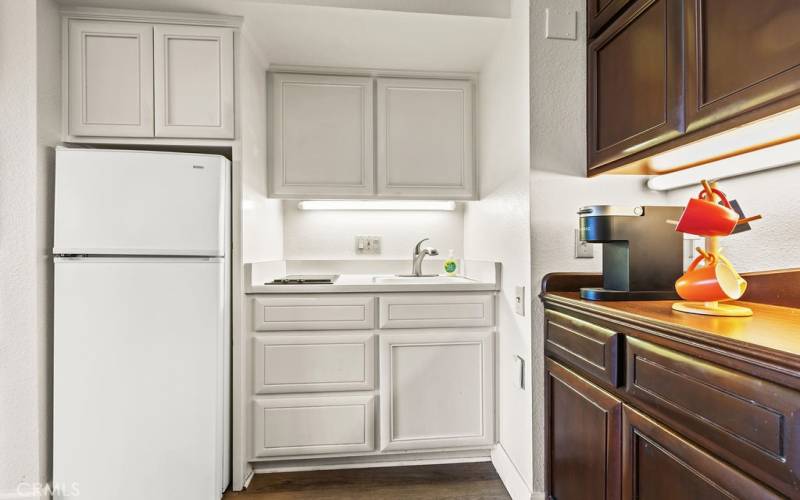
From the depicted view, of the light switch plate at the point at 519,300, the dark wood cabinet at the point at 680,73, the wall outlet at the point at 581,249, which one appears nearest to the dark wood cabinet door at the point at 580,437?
the light switch plate at the point at 519,300

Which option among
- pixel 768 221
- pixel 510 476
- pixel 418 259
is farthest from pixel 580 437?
pixel 418 259

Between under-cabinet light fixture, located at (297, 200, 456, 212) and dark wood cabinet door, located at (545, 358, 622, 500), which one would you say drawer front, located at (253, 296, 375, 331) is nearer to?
under-cabinet light fixture, located at (297, 200, 456, 212)

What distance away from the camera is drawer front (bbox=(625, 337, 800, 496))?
0.64 m

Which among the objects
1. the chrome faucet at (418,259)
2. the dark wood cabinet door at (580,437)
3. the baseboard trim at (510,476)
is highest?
the chrome faucet at (418,259)

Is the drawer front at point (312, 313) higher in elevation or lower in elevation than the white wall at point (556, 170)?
lower

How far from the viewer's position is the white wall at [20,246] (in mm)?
1598

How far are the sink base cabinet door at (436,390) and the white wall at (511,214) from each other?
0.31 ft

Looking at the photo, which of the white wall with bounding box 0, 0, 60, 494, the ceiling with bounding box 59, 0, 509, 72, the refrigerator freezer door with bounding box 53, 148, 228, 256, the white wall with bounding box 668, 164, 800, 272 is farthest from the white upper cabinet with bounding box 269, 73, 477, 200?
the white wall with bounding box 668, 164, 800, 272

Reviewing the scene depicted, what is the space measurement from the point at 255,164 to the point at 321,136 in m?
0.45

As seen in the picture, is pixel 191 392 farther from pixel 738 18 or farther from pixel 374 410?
pixel 738 18

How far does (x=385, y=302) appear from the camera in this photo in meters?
1.95

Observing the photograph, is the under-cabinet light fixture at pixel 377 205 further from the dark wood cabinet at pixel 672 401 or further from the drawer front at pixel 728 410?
the drawer front at pixel 728 410

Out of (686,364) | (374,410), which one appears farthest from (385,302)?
(686,364)

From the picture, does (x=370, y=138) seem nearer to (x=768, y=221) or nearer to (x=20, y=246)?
(x=20, y=246)
